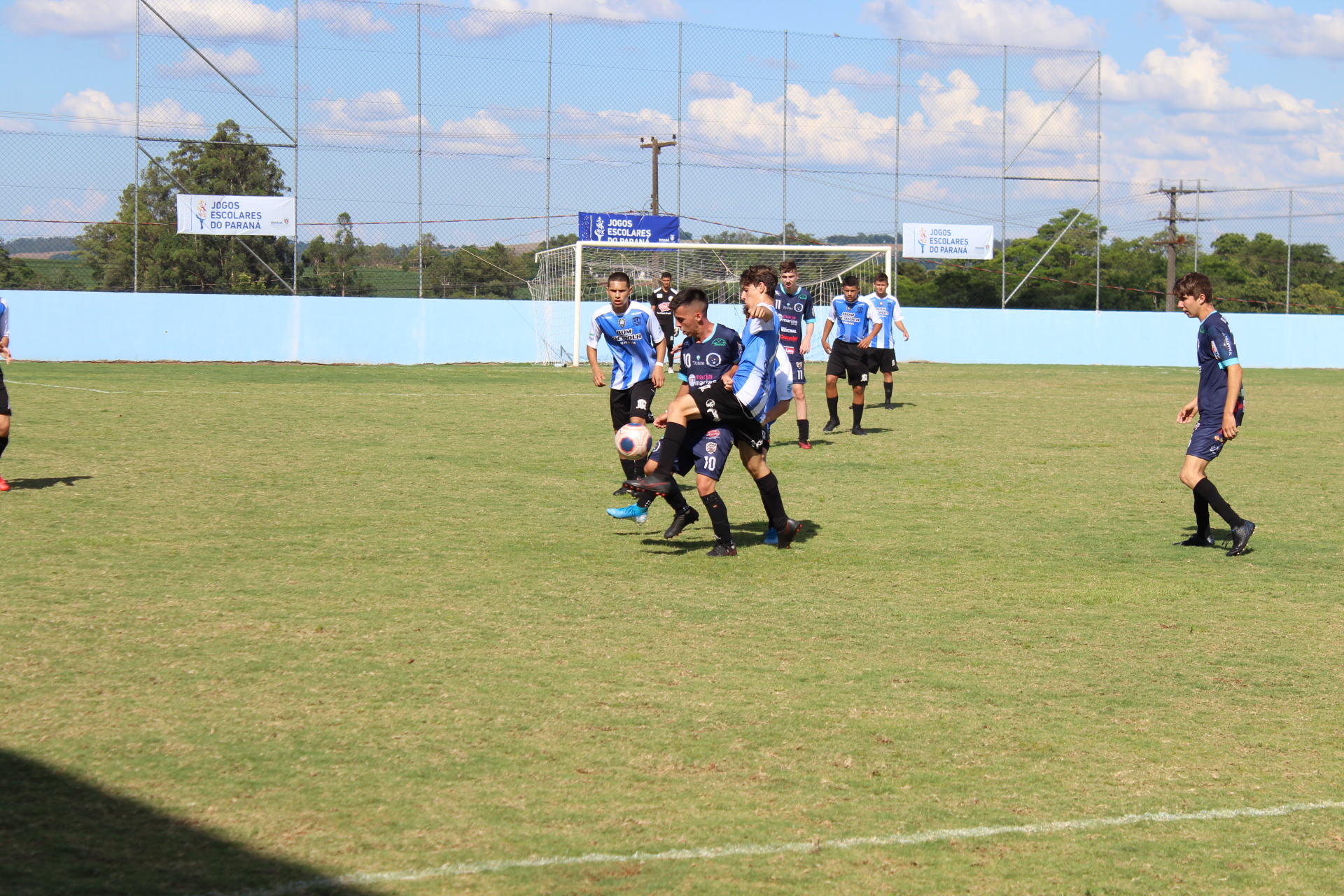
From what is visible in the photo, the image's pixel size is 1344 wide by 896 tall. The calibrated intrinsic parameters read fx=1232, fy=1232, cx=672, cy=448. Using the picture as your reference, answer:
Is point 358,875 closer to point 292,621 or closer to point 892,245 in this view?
point 292,621

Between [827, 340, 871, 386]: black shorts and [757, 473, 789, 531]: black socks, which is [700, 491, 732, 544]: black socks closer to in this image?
[757, 473, 789, 531]: black socks

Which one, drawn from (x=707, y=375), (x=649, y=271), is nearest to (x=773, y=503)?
(x=707, y=375)

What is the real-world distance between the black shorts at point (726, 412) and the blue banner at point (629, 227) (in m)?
29.2

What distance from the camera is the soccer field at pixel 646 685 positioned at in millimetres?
3680

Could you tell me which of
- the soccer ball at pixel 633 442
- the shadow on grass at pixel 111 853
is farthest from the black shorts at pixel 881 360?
the shadow on grass at pixel 111 853

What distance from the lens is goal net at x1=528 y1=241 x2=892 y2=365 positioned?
3309 centimetres

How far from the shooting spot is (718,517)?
8.25 meters

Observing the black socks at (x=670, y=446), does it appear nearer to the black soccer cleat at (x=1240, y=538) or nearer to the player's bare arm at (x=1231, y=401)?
the player's bare arm at (x=1231, y=401)

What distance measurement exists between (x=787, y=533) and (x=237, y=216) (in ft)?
89.3

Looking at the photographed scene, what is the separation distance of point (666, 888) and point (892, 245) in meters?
35.6

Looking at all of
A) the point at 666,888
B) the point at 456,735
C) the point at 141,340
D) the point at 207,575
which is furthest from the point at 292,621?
the point at 141,340

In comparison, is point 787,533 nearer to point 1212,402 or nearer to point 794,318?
point 1212,402

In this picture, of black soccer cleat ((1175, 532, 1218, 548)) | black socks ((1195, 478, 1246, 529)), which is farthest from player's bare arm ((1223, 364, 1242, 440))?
black soccer cleat ((1175, 532, 1218, 548))

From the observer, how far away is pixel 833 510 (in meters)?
10.0
